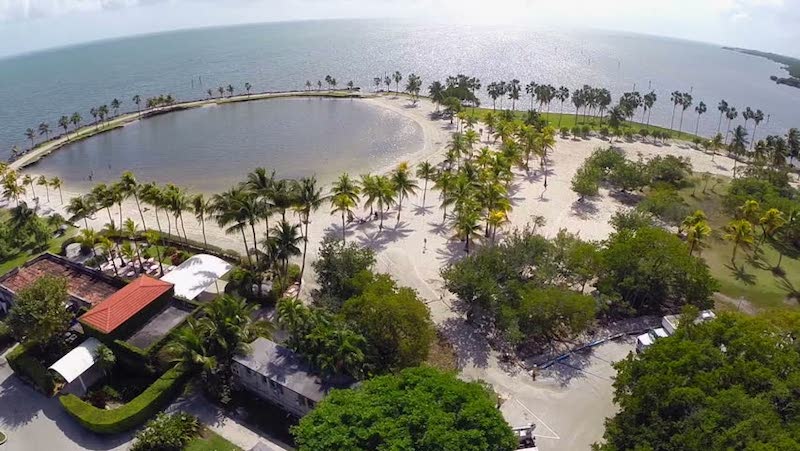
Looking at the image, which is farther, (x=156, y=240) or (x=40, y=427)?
(x=156, y=240)

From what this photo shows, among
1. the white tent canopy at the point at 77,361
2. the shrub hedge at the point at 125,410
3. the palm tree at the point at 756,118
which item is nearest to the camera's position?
the shrub hedge at the point at 125,410

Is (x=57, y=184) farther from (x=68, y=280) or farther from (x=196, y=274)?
(x=196, y=274)

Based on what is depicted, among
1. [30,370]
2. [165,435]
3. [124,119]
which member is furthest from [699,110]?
[124,119]

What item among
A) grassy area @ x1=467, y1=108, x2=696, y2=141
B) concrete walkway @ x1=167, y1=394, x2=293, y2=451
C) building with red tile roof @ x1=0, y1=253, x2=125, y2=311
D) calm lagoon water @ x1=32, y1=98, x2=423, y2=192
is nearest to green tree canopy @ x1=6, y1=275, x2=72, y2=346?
building with red tile roof @ x1=0, y1=253, x2=125, y2=311

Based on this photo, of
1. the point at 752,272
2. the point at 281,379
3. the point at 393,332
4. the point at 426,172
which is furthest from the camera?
the point at 426,172

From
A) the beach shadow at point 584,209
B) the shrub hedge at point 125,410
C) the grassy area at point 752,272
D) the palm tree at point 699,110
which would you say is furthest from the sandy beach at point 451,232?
the palm tree at point 699,110

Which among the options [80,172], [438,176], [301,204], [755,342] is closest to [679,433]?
[755,342]

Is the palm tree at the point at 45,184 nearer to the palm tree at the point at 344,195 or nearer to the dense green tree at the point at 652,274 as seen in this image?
the palm tree at the point at 344,195
